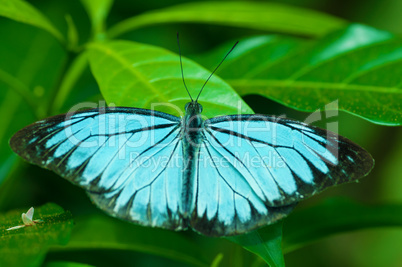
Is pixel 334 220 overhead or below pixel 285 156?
below

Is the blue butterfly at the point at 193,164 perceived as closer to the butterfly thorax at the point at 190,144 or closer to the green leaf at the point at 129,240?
the butterfly thorax at the point at 190,144

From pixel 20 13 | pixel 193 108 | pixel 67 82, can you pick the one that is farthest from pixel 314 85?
pixel 20 13

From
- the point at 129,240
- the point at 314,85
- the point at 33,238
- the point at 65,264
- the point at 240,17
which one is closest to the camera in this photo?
the point at 33,238

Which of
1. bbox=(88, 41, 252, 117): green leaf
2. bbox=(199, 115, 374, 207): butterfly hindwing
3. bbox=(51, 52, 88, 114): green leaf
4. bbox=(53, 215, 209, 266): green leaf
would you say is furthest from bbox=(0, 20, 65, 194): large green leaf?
bbox=(199, 115, 374, 207): butterfly hindwing

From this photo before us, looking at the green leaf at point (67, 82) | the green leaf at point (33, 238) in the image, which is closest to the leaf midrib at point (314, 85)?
the green leaf at point (67, 82)

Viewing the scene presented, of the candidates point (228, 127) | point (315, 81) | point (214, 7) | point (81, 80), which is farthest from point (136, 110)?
point (81, 80)

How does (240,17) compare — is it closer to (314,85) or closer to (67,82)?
(314,85)
